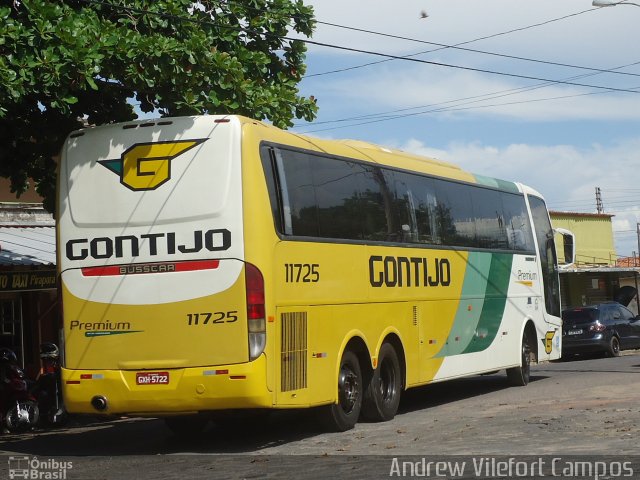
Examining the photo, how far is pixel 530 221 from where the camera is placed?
21641mm

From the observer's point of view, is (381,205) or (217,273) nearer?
(217,273)

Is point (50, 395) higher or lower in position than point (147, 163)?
lower

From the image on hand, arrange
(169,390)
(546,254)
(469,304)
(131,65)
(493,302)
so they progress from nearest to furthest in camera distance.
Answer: (169,390), (131,65), (469,304), (493,302), (546,254)

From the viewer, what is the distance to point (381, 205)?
15203 millimetres

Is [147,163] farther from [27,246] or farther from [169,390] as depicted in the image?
[27,246]

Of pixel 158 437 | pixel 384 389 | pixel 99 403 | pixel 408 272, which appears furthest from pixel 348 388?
pixel 99 403

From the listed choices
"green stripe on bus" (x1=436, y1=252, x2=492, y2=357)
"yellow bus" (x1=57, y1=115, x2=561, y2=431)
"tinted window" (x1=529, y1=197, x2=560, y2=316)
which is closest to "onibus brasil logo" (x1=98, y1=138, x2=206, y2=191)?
"yellow bus" (x1=57, y1=115, x2=561, y2=431)

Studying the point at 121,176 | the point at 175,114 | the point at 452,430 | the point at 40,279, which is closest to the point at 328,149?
the point at 175,114

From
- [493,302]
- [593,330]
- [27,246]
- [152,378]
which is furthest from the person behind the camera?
[593,330]

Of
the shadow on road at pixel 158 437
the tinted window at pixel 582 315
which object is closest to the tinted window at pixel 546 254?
the shadow on road at pixel 158 437

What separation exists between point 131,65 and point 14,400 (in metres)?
5.55

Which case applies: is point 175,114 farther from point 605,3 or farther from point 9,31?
point 605,3

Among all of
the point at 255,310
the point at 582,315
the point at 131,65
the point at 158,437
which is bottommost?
the point at 158,437

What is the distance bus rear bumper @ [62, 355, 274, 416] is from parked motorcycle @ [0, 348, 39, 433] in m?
3.55
